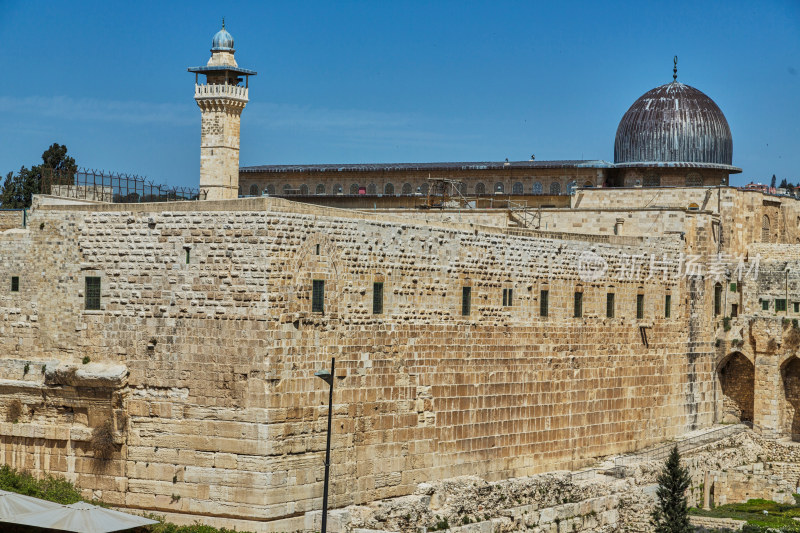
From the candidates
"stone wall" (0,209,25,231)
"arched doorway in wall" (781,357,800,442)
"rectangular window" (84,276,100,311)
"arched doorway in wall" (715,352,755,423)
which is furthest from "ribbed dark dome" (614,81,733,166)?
"rectangular window" (84,276,100,311)

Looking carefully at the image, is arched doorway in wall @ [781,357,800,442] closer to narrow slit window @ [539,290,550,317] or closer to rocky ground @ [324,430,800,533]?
rocky ground @ [324,430,800,533]

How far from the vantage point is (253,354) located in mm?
20672

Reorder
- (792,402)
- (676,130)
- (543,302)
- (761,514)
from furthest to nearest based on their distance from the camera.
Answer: (676,130) < (792,402) < (761,514) < (543,302)

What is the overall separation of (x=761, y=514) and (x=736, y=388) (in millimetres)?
5176

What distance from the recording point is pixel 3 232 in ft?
76.5

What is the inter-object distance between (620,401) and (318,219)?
10721 millimetres

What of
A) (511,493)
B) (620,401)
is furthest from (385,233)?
(620,401)

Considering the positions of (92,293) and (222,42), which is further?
(222,42)

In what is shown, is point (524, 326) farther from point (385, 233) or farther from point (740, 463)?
point (740, 463)

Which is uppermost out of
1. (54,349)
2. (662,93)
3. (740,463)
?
(662,93)

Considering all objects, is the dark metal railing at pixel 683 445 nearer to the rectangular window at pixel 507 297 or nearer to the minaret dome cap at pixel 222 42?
the rectangular window at pixel 507 297

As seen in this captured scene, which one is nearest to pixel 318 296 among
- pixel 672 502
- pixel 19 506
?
pixel 19 506

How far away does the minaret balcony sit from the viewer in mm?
41500

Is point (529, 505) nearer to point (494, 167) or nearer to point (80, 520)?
point (80, 520)
